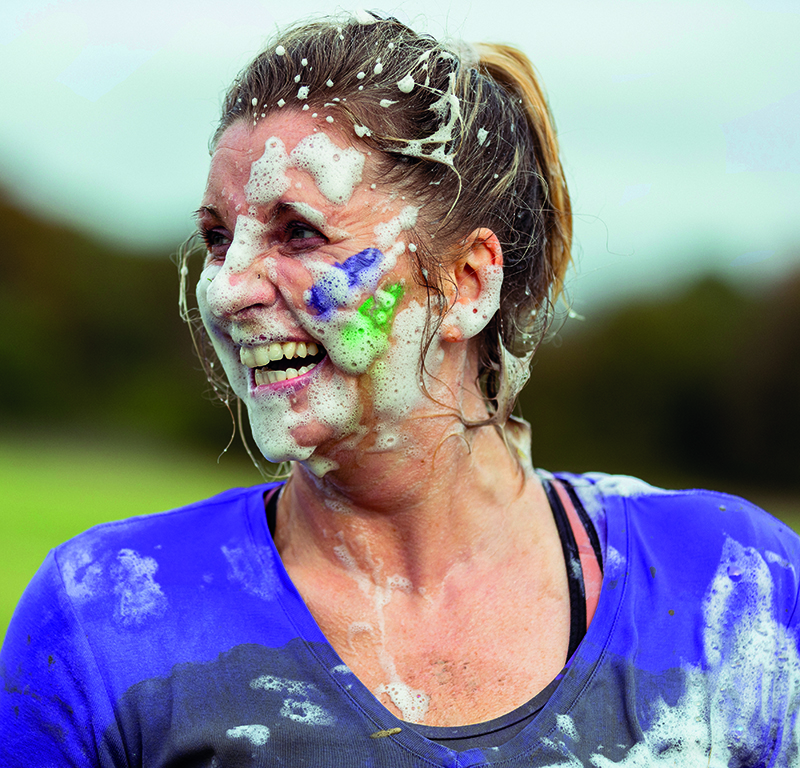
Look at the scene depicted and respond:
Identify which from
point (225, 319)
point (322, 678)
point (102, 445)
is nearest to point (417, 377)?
point (225, 319)

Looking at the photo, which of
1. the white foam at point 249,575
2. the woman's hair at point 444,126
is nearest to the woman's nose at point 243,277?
the woman's hair at point 444,126

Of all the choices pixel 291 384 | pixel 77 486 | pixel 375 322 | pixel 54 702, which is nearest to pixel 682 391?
pixel 77 486

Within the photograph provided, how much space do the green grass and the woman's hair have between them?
814cm

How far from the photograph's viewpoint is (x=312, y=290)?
1927 mm

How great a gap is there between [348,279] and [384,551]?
2.17 ft

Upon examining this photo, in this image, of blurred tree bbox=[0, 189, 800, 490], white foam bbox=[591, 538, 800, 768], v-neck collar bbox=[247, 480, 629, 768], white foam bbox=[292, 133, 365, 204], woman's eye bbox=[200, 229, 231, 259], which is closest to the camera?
v-neck collar bbox=[247, 480, 629, 768]

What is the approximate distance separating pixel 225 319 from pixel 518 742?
109 cm

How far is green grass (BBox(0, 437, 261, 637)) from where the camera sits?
12070mm

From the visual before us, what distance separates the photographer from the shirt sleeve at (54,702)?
1.77 m

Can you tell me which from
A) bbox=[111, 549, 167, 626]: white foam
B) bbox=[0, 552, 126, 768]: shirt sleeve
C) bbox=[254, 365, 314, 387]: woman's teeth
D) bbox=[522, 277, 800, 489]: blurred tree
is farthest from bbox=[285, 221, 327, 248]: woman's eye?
bbox=[522, 277, 800, 489]: blurred tree

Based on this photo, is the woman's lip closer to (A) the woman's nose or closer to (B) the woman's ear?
(A) the woman's nose

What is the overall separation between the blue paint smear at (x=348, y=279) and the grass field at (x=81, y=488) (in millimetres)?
7892

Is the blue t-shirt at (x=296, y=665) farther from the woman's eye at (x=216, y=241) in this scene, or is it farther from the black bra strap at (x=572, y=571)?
the woman's eye at (x=216, y=241)

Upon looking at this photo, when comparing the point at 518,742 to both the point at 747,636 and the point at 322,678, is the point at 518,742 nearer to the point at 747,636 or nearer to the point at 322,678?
the point at 322,678
